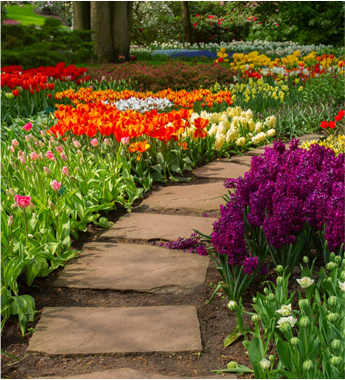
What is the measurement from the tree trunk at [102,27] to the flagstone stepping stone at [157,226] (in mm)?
9225

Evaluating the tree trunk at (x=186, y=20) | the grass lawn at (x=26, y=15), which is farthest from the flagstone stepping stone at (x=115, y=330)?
the grass lawn at (x=26, y=15)

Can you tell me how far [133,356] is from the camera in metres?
2.13

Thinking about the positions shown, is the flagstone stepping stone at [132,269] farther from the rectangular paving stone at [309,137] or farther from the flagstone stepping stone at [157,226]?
the rectangular paving stone at [309,137]

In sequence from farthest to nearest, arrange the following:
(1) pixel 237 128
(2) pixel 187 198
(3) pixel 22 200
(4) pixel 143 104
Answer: (4) pixel 143 104, (1) pixel 237 128, (2) pixel 187 198, (3) pixel 22 200

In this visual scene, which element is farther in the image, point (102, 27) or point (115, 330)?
point (102, 27)

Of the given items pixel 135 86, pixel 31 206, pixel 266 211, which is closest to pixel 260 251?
pixel 266 211

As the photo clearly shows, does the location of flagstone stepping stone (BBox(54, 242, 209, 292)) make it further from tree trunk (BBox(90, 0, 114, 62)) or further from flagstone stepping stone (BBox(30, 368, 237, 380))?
tree trunk (BBox(90, 0, 114, 62))

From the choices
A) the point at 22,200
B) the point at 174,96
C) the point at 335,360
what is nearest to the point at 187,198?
the point at 22,200

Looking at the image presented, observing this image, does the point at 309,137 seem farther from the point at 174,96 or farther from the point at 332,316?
the point at 332,316

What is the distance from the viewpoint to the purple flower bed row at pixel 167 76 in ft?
29.7

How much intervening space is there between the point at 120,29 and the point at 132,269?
37.6ft

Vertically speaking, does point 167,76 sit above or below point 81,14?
below

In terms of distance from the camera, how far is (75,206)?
340 centimetres

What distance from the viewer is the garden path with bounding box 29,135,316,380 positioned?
2189 millimetres
